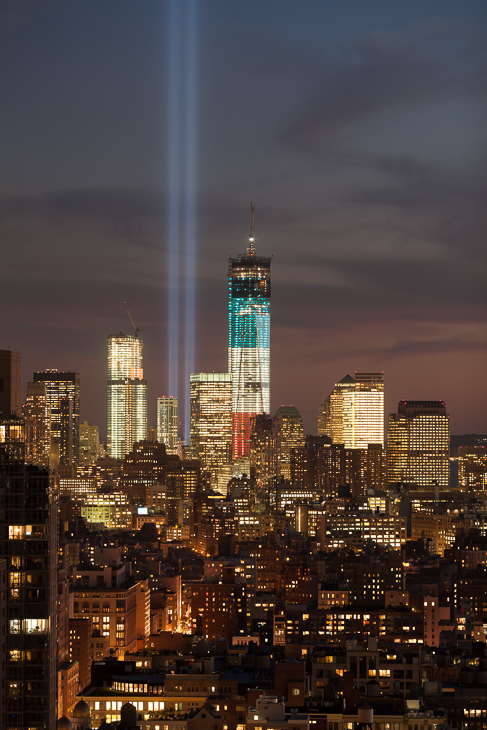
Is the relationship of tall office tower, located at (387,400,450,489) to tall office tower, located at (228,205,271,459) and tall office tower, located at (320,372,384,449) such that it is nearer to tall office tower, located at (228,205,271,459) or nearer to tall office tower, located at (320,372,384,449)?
tall office tower, located at (320,372,384,449)

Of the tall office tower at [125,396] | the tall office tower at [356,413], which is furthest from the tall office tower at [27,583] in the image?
the tall office tower at [125,396]

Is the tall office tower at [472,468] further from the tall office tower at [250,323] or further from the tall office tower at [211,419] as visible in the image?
the tall office tower at [250,323]

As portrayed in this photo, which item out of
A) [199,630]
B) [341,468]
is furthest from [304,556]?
[341,468]

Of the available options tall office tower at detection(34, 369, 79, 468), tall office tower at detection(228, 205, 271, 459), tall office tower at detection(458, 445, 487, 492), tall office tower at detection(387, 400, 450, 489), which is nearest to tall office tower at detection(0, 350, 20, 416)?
tall office tower at detection(34, 369, 79, 468)

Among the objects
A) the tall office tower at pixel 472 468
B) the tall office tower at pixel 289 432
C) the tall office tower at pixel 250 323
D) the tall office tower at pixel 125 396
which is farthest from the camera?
the tall office tower at pixel 250 323

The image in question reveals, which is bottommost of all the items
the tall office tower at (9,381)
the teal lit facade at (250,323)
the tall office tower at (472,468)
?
the tall office tower at (472,468)

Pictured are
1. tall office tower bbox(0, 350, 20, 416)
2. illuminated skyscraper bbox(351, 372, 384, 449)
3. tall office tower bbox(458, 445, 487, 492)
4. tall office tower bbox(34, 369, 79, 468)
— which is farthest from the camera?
illuminated skyscraper bbox(351, 372, 384, 449)
